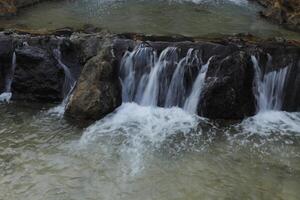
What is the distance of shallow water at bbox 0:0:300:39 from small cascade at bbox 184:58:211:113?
7.87 feet

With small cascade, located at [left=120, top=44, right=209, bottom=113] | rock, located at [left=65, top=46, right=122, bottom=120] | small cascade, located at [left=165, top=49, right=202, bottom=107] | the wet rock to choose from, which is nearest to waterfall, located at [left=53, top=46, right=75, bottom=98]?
rock, located at [left=65, top=46, right=122, bottom=120]

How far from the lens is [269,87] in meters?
11.4

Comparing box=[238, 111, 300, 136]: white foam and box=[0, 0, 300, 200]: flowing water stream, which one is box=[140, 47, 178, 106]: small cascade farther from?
box=[238, 111, 300, 136]: white foam

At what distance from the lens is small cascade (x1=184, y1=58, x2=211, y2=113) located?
11211 millimetres

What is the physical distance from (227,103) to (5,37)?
618 cm

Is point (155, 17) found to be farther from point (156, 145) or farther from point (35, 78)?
point (156, 145)

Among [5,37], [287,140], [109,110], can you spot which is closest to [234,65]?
[287,140]

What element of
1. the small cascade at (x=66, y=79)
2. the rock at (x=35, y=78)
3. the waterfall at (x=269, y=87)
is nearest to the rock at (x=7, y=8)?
the rock at (x=35, y=78)

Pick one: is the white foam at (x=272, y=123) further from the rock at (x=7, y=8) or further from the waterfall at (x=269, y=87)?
the rock at (x=7, y=8)

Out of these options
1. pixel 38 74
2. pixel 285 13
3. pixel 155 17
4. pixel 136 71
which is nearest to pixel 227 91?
pixel 136 71

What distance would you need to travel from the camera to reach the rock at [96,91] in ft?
35.6

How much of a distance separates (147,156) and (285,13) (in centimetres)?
848

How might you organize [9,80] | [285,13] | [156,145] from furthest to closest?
[285,13] < [9,80] < [156,145]

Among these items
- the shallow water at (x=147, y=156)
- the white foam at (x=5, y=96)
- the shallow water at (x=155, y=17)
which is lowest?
the shallow water at (x=147, y=156)
